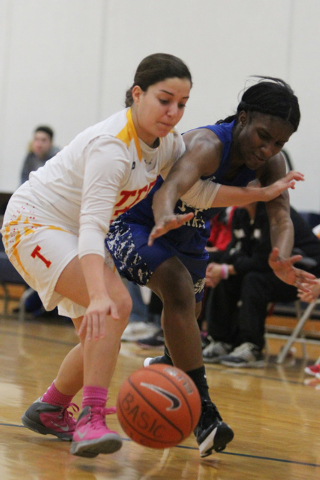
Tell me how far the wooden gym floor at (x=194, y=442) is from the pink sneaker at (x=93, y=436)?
0.07 m

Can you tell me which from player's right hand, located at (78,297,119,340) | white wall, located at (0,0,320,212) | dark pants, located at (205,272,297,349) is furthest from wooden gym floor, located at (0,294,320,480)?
white wall, located at (0,0,320,212)

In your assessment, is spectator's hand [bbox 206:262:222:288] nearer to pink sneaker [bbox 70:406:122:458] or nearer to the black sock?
the black sock

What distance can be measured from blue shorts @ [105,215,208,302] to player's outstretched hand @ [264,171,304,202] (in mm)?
445

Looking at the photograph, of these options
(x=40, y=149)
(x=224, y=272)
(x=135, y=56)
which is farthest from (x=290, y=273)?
(x=135, y=56)

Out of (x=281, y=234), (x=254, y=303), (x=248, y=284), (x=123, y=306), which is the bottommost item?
(x=254, y=303)

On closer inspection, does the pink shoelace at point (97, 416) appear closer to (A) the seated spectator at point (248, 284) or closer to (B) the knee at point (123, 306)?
(B) the knee at point (123, 306)

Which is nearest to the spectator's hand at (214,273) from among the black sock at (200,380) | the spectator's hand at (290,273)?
the spectator's hand at (290,273)

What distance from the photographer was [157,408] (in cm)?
204

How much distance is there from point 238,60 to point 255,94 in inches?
224

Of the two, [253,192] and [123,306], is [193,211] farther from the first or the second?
[123,306]

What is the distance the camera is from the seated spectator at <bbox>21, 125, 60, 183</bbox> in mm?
7465

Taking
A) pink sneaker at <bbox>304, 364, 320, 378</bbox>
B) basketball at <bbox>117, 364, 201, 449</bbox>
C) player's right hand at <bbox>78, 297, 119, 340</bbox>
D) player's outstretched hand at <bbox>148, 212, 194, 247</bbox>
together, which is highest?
player's outstretched hand at <bbox>148, 212, 194, 247</bbox>

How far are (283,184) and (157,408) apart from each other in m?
0.97

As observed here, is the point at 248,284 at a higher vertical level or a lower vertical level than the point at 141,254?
lower
